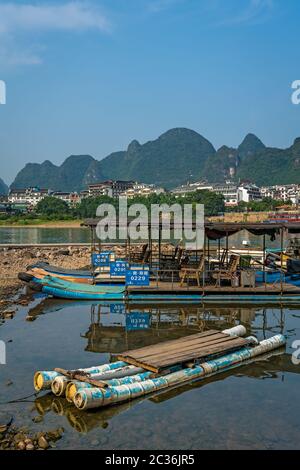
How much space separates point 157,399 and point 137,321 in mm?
5810

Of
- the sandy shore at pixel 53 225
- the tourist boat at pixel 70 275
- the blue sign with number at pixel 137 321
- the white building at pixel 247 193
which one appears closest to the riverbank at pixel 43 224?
the sandy shore at pixel 53 225

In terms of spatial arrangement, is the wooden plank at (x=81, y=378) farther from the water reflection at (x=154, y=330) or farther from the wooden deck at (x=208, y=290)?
the wooden deck at (x=208, y=290)

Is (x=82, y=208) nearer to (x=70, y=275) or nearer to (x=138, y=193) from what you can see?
(x=138, y=193)

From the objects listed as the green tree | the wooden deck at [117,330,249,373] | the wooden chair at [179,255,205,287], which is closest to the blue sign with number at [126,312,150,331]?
the wooden chair at [179,255,205,287]

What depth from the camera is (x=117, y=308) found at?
15.7 meters

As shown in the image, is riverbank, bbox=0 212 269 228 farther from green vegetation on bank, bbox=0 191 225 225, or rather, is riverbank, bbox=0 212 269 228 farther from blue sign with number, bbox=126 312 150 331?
blue sign with number, bbox=126 312 150 331

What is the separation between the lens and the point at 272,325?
13.6m

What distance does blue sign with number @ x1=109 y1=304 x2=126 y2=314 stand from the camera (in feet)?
50.2

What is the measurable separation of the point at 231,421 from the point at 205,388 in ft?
4.15

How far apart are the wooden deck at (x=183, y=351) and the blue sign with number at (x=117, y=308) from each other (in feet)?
15.7

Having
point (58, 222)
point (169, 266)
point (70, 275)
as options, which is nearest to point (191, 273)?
point (169, 266)

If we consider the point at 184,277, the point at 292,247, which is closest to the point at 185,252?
the point at 184,277
